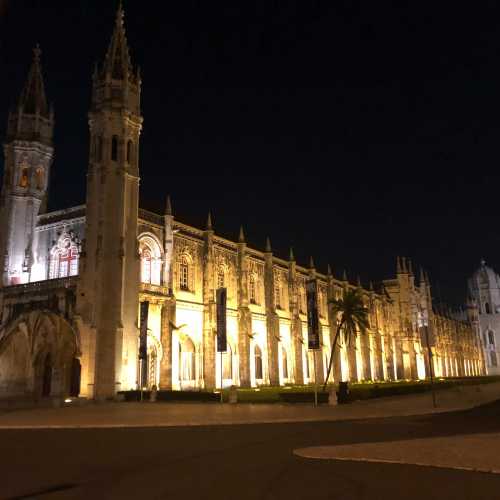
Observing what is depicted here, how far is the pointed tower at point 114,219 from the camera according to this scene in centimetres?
3869

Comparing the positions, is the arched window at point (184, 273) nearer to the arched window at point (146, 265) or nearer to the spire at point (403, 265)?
the arched window at point (146, 265)

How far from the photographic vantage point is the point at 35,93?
52.1 meters

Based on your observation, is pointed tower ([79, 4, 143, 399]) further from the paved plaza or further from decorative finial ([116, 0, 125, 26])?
the paved plaza

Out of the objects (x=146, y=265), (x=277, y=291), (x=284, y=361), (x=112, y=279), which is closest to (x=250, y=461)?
(x=112, y=279)

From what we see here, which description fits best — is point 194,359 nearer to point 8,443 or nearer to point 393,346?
point 8,443

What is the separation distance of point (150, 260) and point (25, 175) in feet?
49.1

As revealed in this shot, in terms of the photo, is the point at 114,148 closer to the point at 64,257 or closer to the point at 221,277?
the point at 64,257

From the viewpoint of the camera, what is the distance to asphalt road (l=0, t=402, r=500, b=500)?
8742 millimetres

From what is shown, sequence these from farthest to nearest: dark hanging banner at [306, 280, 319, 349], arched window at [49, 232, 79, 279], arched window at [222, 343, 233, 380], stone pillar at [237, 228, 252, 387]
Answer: stone pillar at [237, 228, 252, 387] → arched window at [222, 343, 233, 380] → arched window at [49, 232, 79, 279] → dark hanging banner at [306, 280, 319, 349]

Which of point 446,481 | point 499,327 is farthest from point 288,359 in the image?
point 499,327

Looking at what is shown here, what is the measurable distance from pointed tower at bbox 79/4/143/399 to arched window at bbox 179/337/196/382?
26.4ft

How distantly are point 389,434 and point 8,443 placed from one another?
1163 centimetres

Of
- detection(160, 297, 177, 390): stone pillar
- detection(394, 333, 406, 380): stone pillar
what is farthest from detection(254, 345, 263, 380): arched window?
detection(394, 333, 406, 380): stone pillar

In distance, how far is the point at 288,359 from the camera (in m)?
63.0
